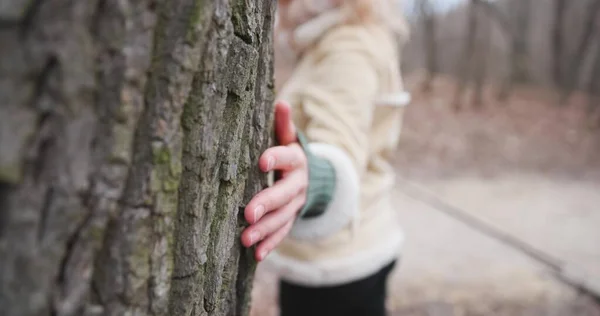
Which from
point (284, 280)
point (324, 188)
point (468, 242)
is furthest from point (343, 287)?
point (468, 242)

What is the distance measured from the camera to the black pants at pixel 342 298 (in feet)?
5.27

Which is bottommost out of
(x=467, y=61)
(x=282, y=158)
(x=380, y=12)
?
(x=467, y=61)

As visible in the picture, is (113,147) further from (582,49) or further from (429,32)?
(429,32)

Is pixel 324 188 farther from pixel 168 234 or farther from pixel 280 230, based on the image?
pixel 168 234

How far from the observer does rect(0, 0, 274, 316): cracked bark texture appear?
1.56 feet

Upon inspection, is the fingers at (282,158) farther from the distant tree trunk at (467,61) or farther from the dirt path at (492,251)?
the distant tree trunk at (467,61)

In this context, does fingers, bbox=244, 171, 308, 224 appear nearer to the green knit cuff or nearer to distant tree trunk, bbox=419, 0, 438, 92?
the green knit cuff

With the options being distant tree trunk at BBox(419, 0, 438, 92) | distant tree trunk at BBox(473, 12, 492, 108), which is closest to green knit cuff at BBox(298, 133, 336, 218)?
distant tree trunk at BBox(473, 12, 492, 108)

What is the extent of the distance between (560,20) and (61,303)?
27.1 ft

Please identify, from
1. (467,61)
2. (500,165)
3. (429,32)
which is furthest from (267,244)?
(429,32)

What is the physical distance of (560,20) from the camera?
766 cm

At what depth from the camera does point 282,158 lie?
98 cm

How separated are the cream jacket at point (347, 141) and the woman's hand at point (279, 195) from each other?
0.54 feet

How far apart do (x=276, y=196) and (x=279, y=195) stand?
0.04ft
